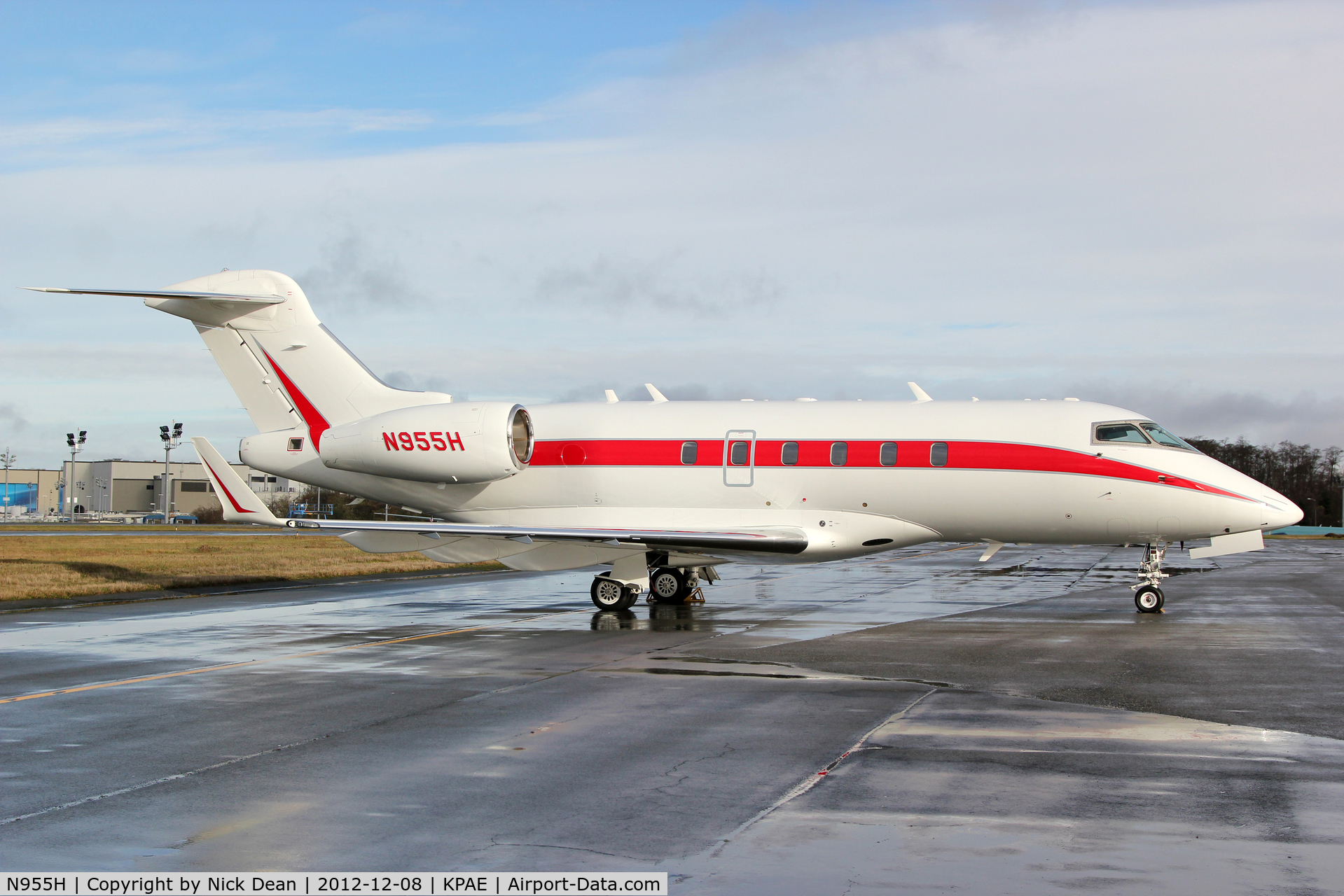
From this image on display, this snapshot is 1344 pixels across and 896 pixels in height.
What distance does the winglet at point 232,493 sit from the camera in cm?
1917

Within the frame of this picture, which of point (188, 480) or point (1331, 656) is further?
point (188, 480)

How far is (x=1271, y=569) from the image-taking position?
115 feet

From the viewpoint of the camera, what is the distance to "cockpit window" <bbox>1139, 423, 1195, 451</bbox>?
1945 cm

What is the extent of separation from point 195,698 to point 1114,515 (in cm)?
1456

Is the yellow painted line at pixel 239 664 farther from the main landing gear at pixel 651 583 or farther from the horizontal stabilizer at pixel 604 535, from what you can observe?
the horizontal stabilizer at pixel 604 535

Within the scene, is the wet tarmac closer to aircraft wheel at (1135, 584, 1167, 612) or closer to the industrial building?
aircraft wheel at (1135, 584, 1167, 612)

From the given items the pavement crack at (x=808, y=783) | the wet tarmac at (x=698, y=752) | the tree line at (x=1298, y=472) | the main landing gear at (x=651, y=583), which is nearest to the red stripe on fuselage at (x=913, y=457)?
the main landing gear at (x=651, y=583)

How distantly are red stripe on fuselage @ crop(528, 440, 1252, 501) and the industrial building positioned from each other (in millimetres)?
135834

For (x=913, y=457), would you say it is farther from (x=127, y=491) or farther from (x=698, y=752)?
(x=127, y=491)

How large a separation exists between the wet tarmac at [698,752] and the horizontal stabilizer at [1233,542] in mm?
1504

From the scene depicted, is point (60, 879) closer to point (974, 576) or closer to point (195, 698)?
point (195, 698)

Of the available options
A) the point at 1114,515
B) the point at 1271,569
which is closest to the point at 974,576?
the point at 1271,569

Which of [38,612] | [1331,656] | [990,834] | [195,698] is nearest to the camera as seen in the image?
[990,834]
